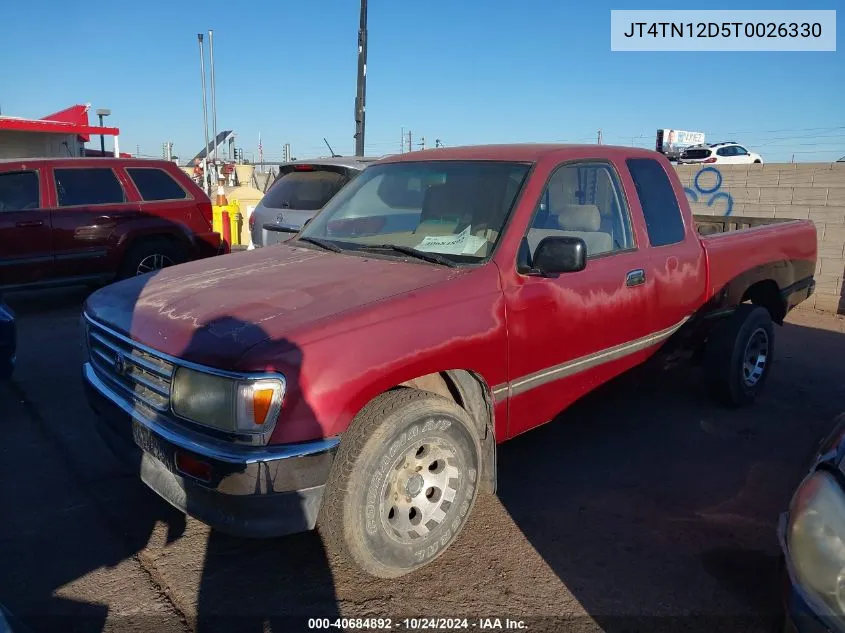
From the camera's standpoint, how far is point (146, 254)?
8.33m

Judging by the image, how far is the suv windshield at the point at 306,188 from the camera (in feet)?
23.2

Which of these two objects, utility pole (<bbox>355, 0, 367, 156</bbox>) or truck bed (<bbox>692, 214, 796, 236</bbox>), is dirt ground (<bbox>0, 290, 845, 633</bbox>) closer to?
truck bed (<bbox>692, 214, 796, 236</bbox>)

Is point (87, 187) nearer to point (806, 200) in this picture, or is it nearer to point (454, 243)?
point (454, 243)

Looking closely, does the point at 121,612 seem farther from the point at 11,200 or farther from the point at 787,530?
the point at 11,200

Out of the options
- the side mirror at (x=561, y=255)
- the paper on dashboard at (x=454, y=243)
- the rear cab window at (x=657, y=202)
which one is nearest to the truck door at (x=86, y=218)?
the paper on dashboard at (x=454, y=243)

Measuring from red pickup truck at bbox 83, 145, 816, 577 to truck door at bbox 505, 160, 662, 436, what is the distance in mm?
13

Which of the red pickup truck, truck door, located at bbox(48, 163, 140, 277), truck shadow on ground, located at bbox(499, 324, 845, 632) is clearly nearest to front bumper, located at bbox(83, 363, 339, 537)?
the red pickup truck

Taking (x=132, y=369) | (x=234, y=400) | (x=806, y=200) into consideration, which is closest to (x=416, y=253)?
(x=234, y=400)

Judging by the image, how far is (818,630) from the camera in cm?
183

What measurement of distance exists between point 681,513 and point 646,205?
1.88 meters

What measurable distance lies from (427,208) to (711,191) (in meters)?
6.96

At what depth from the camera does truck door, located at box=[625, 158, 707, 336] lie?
412cm

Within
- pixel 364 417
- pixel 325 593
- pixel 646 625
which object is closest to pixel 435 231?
pixel 364 417

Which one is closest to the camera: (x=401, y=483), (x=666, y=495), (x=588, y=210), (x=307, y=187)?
(x=401, y=483)
